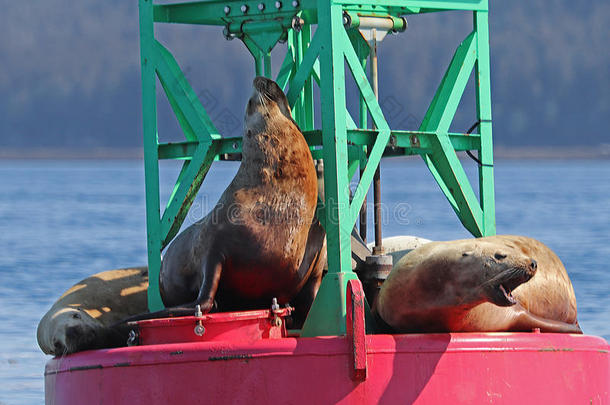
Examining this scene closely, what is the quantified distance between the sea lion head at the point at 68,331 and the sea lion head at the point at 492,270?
232 cm

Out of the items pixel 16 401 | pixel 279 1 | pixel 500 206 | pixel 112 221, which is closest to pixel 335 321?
pixel 279 1

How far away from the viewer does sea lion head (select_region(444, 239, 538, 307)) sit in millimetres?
8594

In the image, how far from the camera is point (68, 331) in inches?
363

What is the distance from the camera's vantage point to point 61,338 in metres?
9.31

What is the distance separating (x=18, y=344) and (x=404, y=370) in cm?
924

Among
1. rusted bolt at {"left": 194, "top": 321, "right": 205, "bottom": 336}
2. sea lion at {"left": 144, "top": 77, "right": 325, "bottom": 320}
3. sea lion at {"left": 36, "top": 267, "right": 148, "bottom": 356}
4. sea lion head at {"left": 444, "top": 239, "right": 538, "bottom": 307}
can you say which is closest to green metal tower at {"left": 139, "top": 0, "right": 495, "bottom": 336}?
sea lion at {"left": 144, "top": 77, "right": 325, "bottom": 320}

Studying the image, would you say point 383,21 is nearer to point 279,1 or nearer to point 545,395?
point 279,1

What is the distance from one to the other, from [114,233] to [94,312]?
22644 millimetres

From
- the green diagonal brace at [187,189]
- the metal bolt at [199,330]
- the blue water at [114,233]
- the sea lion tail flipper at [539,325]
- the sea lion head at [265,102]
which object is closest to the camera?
the metal bolt at [199,330]

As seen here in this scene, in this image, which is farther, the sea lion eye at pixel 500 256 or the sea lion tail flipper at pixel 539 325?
the sea lion tail flipper at pixel 539 325

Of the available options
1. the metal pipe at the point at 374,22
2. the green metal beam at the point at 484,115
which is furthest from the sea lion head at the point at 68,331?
the green metal beam at the point at 484,115

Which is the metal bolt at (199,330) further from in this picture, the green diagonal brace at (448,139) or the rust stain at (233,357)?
the green diagonal brace at (448,139)

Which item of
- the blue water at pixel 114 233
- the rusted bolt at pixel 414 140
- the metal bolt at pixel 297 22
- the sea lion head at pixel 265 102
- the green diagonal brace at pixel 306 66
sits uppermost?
the metal bolt at pixel 297 22

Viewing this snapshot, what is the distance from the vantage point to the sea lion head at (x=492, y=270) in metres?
8.59
